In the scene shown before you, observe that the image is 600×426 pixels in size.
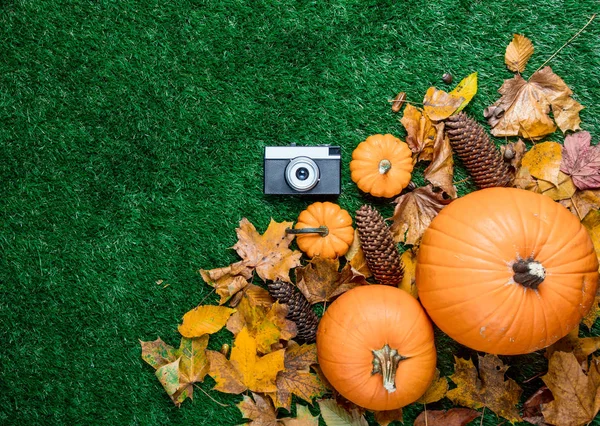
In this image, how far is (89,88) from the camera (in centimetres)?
193

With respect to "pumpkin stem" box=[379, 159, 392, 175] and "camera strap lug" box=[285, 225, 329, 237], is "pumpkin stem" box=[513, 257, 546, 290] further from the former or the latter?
"camera strap lug" box=[285, 225, 329, 237]

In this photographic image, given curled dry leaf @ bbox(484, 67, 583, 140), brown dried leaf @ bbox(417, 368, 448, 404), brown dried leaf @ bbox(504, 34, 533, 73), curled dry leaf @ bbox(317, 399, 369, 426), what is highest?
brown dried leaf @ bbox(504, 34, 533, 73)

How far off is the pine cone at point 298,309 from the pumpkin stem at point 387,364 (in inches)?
11.9

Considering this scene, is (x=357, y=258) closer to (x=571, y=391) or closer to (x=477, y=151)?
(x=477, y=151)

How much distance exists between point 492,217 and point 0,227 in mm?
1748

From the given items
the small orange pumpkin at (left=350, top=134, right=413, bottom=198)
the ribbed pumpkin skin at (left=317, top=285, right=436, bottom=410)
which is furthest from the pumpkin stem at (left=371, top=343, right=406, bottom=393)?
the small orange pumpkin at (left=350, top=134, right=413, bottom=198)

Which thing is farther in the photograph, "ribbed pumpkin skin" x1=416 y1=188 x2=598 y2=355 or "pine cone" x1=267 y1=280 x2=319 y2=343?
"pine cone" x1=267 y1=280 x2=319 y2=343

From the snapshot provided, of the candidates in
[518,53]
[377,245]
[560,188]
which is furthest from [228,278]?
[518,53]

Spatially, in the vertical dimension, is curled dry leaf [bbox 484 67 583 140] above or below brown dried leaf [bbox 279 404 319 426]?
above

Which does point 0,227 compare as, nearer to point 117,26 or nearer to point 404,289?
point 117,26

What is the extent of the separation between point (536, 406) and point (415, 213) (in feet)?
2.59

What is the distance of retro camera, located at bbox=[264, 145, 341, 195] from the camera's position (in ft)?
5.78

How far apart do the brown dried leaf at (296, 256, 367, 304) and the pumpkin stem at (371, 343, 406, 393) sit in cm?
29

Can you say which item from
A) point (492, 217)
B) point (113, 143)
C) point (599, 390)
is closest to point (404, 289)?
point (492, 217)
